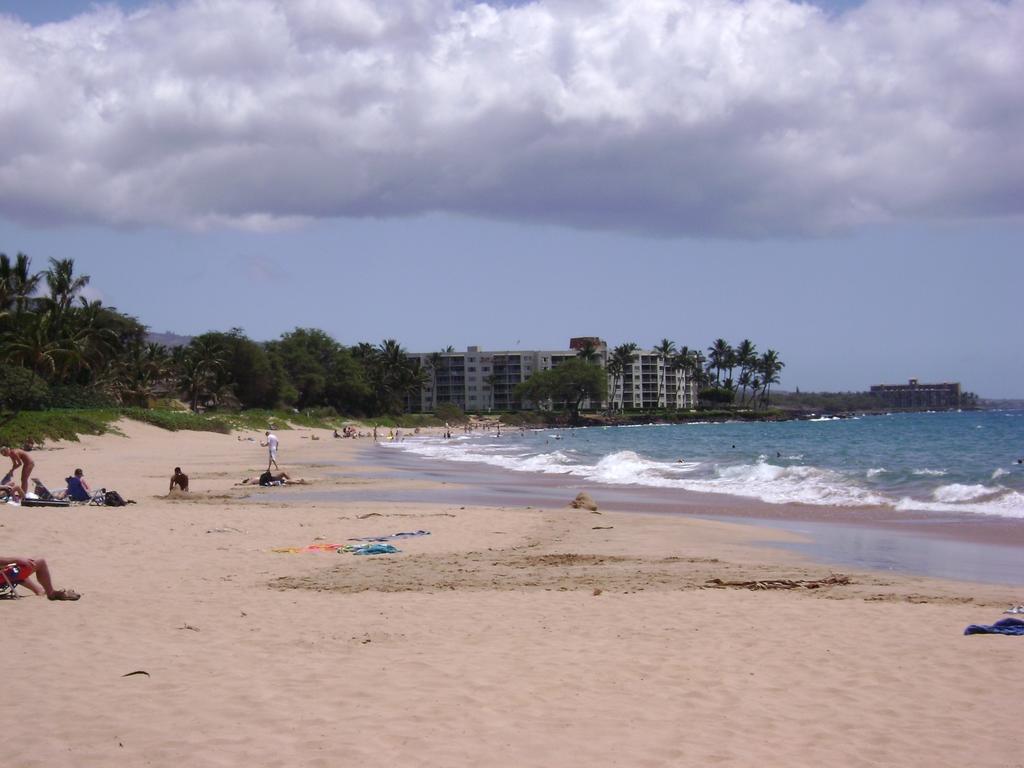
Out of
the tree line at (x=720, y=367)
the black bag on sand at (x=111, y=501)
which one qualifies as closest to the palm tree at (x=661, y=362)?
the tree line at (x=720, y=367)

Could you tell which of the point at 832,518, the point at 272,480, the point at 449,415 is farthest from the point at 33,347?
the point at 449,415

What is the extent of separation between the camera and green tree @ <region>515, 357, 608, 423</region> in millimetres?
138625

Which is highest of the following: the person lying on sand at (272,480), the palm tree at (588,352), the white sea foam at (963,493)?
the palm tree at (588,352)

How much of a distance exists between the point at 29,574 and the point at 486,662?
4.74 meters

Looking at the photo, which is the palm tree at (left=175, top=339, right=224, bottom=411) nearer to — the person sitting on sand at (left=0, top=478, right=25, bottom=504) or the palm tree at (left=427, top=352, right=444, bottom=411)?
the person sitting on sand at (left=0, top=478, right=25, bottom=504)

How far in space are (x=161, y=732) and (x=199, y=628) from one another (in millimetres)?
2681

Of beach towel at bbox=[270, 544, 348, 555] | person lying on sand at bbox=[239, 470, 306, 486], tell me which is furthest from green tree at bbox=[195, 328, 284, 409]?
beach towel at bbox=[270, 544, 348, 555]

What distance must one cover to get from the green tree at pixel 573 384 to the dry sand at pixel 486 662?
411 feet

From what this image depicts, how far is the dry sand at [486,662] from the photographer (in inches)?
212

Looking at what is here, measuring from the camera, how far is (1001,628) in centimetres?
802

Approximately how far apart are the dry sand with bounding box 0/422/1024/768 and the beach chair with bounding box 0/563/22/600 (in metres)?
0.28

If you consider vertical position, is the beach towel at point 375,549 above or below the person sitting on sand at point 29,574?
below

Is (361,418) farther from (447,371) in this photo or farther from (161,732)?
(161,732)

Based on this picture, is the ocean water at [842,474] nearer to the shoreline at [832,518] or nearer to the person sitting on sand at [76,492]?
the shoreline at [832,518]
